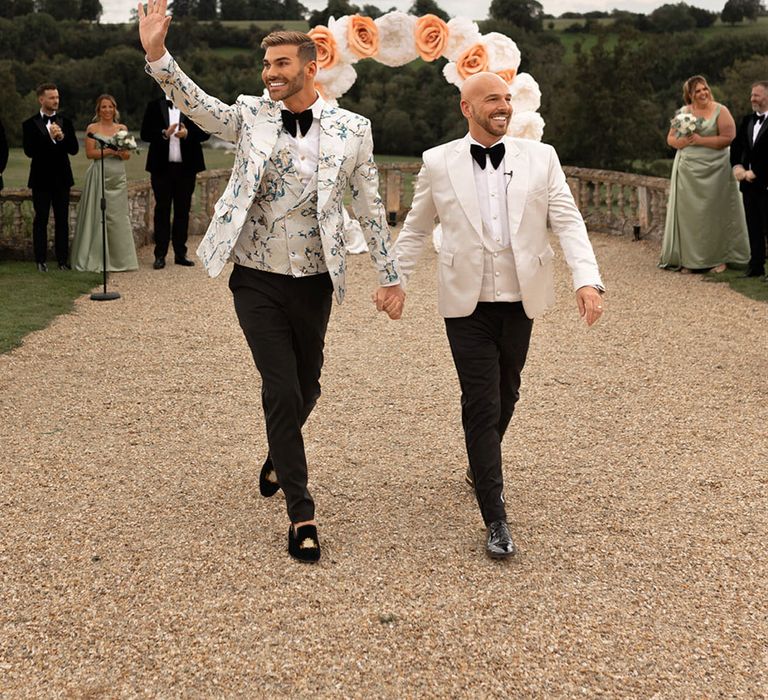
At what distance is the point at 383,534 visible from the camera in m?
4.35

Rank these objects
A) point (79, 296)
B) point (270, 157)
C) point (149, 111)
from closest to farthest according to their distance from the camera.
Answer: point (270, 157), point (79, 296), point (149, 111)

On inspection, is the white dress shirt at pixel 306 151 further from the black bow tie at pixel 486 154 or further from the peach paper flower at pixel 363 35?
the peach paper flower at pixel 363 35

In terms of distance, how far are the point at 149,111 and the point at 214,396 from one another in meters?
6.18

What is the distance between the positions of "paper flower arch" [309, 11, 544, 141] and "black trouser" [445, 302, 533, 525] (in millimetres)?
8397

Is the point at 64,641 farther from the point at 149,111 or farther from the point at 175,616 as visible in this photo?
the point at 149,111

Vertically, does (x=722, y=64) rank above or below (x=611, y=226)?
above

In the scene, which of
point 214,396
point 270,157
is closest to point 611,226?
point 214,396

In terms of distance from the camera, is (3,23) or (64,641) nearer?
(64,641)

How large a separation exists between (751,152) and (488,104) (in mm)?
7485

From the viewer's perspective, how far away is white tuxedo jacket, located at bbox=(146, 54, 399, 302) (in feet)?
12.9

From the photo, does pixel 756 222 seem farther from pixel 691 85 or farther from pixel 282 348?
pixel 282 348

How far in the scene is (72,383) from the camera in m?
6.93

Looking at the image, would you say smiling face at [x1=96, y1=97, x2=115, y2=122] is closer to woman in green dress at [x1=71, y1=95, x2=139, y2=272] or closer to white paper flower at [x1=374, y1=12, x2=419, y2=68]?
woman in green dress at [x1=71, y1=95, x2=139, y2=272]

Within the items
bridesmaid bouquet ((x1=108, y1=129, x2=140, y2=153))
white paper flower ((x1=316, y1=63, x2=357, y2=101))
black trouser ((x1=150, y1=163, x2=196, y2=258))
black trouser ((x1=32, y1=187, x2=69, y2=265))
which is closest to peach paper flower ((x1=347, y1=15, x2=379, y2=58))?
white paper flower ((x1=316, y1=63, x2=357, y2=101))
